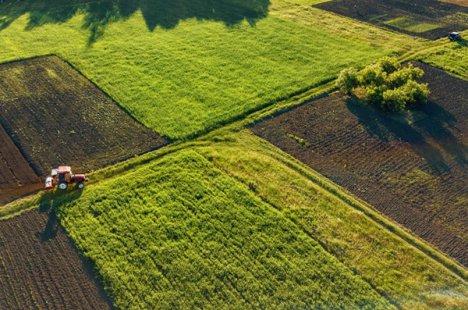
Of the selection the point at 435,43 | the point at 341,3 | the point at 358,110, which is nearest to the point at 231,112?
the point at 358,110

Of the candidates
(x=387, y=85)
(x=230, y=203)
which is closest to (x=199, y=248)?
(x=230, y=203)

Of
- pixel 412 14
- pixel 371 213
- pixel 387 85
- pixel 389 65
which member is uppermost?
pixel 412 14

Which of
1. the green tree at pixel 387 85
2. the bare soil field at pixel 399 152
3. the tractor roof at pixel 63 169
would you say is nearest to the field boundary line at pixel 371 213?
the bare soil field at pixel 399 152

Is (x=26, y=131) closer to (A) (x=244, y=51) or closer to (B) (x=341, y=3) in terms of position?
(A) (x=244, y=51)

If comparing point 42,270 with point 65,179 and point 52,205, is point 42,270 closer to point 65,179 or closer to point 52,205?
point 52,205

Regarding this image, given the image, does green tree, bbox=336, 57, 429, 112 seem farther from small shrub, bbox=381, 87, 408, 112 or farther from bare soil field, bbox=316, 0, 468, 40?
bare soil field, bbox=316, 0, 468, 40

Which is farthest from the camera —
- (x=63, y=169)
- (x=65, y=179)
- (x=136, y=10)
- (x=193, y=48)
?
(x=136, y=10)
